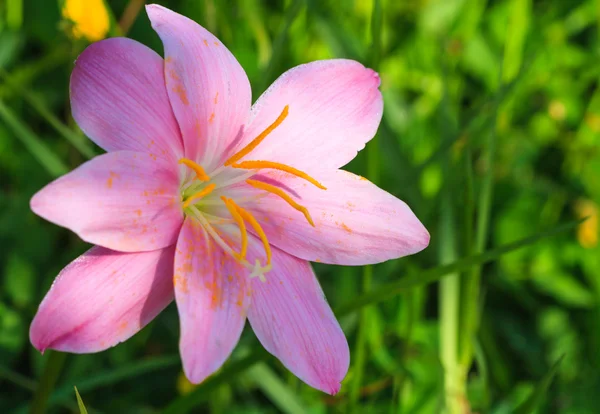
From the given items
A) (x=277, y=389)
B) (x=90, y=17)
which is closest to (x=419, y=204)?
(x=277, y=389)

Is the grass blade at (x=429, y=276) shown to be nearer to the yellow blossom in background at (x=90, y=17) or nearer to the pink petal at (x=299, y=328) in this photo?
the pink petal at (x=299, y=328)

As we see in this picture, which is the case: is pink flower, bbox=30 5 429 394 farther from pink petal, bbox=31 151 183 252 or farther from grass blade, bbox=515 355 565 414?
grass blade, bbox=515 355 565 414

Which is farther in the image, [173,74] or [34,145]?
[34,145]

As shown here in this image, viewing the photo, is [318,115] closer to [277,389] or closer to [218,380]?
[218,380]

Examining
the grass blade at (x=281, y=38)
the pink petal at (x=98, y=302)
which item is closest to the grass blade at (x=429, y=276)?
the pink petal at (x=98, y=302)

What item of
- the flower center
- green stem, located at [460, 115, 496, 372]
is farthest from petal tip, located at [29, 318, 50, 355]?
green stem, located at [460, 115, 496, 372]
